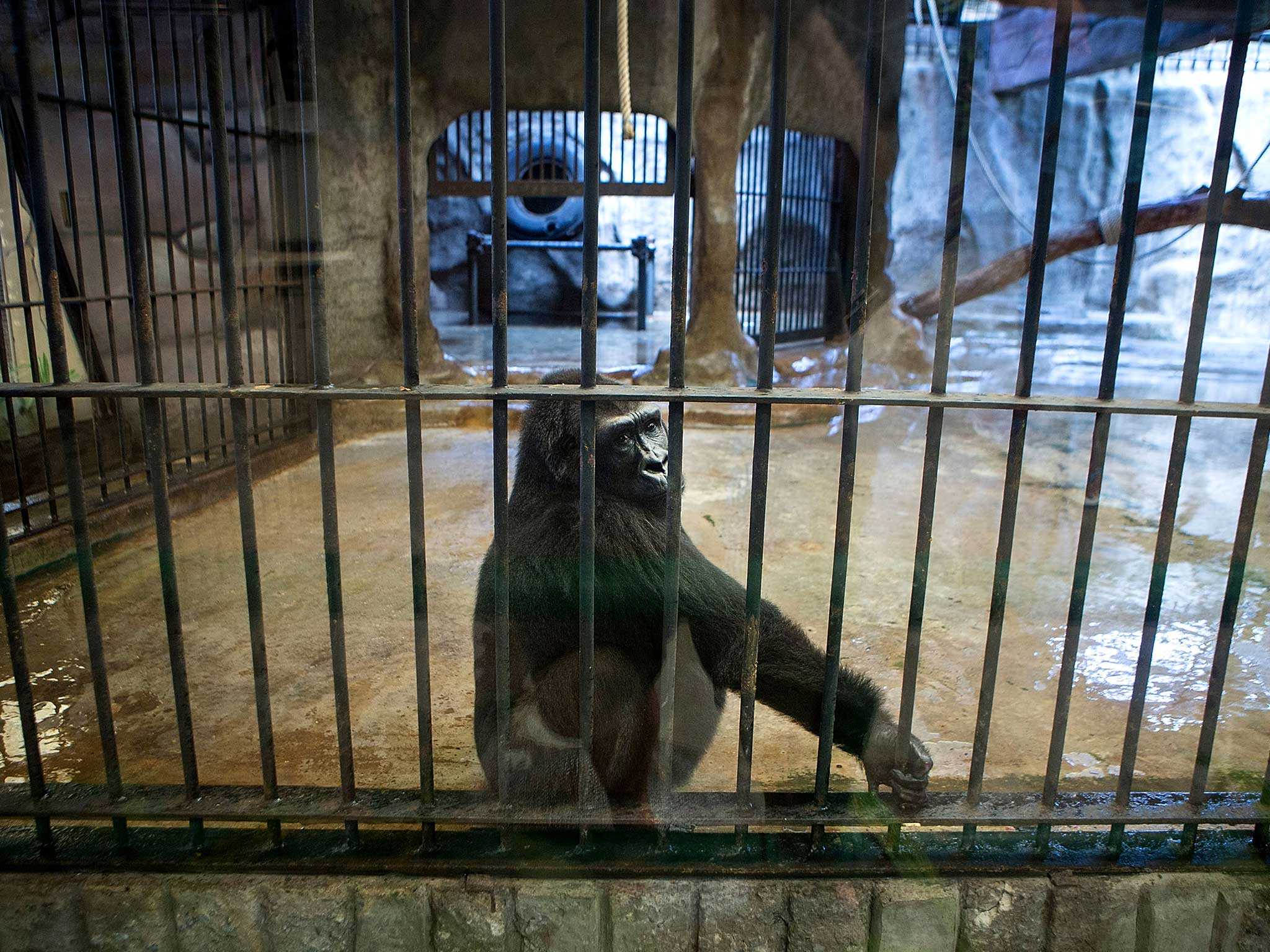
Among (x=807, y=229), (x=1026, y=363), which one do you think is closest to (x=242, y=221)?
(x=1026, y=363)

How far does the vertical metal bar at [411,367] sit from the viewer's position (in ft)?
5.60

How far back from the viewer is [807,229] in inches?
434

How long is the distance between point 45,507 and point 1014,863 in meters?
5.13

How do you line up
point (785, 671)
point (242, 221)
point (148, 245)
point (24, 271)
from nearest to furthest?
point (785, 671) → point (24, 271) → point (148, 245) → point (242, 221)

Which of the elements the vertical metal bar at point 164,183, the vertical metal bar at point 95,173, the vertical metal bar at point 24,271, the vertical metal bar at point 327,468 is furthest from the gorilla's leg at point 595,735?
the vertical metal bar at point 95,173

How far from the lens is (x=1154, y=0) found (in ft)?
5.90

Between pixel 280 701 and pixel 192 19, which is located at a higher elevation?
pixel 192 19

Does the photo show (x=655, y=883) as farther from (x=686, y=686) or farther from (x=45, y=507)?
(x=45, y=507)

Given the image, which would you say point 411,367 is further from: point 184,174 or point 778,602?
point 184,174

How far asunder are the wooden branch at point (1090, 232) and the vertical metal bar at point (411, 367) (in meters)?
3.87

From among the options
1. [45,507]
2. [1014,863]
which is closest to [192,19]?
[45,507]

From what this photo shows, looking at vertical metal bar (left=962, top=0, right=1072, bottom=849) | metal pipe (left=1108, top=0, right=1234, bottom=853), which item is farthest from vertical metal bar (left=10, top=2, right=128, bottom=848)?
metal pipe (left=1108, top=0, right=1234, bottom=853)

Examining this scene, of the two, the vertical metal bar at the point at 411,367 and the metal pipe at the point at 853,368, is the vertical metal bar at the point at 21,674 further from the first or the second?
the metal pipe at the point at 853,368

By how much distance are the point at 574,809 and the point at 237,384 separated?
122 cm
